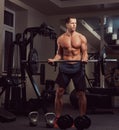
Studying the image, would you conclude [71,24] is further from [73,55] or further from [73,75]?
[73,75]

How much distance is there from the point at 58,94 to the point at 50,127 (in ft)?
1.37

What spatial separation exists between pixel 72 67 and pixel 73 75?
0.34 feet

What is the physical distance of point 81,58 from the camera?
3.74 meters

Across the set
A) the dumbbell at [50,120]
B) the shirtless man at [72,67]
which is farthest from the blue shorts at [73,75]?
the dumbbell at [50,120]

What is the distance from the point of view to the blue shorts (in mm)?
3627

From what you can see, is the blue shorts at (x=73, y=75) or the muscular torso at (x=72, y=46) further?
the muscular torso at (x=72, y=46)

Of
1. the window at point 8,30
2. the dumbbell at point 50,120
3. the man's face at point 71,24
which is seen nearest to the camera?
the dumbbell at point 50,120

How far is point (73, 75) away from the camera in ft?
12.0

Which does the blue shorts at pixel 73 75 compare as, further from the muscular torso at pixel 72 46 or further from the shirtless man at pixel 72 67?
the muscular torso at pixel 72 46

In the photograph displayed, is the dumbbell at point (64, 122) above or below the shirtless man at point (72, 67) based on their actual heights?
below

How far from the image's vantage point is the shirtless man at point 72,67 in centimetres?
364

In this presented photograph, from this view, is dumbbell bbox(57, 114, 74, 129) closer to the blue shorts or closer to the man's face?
the blue shorts

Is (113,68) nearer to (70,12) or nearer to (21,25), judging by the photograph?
(70,12)

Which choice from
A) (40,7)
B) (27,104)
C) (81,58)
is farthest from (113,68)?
(81,58)
